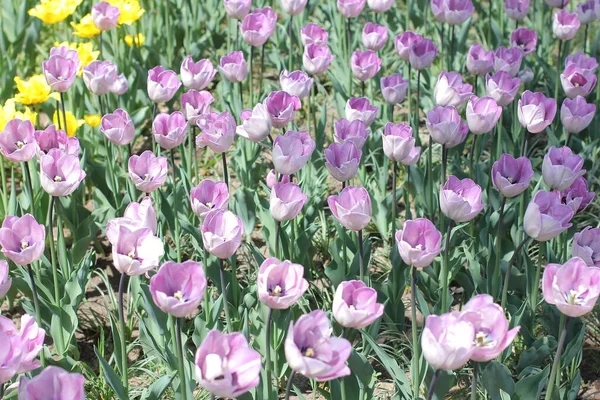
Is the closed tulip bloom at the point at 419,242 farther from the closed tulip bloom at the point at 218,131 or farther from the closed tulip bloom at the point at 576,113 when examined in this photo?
the closed tulip bloom at the point at 576,113

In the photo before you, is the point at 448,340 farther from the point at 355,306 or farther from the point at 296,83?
the point at 296,83

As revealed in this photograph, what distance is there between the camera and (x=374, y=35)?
3578mm

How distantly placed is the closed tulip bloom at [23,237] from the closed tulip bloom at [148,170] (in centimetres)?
35

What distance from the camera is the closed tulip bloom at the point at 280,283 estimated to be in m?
1.91

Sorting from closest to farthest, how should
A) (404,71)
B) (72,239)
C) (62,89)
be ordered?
(62,89) → (72,239) → (404,71)

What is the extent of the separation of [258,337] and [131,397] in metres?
0.39

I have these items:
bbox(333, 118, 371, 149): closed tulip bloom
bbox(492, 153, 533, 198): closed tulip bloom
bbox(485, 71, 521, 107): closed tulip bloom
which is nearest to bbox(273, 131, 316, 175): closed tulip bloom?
bbox(333, 118, 371, 149): closed tulip bloom

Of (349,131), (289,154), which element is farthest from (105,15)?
(289,154)

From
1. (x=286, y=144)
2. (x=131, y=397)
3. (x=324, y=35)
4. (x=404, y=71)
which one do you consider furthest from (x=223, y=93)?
(x=131, y=397)

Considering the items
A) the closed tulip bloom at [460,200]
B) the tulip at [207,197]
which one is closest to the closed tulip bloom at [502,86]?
the closed tulip bloom at [460,200]

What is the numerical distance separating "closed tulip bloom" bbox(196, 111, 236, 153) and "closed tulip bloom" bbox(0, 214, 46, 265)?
0.63 metres

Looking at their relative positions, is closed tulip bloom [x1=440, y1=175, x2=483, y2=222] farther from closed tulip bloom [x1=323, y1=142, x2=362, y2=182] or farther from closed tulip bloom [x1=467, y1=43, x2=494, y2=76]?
closed tulip bloom [x1=467, y1=43, x2=494, y2=76]

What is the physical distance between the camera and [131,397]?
97.9 inches

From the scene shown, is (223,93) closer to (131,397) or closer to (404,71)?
(404,71)
